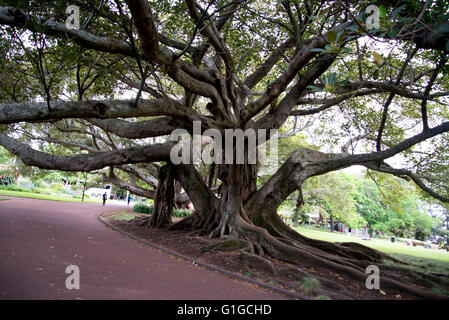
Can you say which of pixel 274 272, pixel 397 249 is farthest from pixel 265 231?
pixel 397 249

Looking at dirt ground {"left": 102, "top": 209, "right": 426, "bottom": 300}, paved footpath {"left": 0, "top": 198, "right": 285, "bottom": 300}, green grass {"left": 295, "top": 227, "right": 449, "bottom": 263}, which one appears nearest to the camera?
paved footpath {"left": 0, "top": 198, "right": 285, "bottom": 300}

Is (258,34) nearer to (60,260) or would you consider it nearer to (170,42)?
(170,42)

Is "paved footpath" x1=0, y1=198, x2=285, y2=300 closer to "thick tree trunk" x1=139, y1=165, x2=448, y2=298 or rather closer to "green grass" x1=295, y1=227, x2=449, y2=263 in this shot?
"thick tree trunk" x1=139, y1=165, x2=448, y2=298

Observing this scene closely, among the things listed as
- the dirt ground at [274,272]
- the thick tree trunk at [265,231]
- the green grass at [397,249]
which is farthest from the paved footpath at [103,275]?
the green grass at [397,249]

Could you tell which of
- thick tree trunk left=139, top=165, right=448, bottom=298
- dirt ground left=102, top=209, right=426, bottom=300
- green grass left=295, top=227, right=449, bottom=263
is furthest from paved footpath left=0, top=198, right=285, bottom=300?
green grass left=295, top=227, right=449, bottom=263

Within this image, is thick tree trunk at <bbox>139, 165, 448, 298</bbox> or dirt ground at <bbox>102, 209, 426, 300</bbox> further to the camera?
thick tree trunk at <bbox>139, 165, 448, 298</bbox>

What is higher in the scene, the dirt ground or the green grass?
the dirt ground

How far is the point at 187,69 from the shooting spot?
6512 mm

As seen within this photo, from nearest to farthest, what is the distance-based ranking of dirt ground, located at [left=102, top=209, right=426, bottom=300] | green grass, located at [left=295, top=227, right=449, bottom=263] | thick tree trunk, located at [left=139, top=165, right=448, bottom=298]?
dirt ground, located at [left=102, top=209, right=426, bottom=300]
thick tree trunk, located at [left=139, top=165, right=448, bottom=298]
green grass, located at [left=295, top=227, right=449, bottom=263]

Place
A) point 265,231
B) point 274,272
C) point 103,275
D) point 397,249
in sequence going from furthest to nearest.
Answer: point 397,249
point 265,231
point 274,272
point 103,275

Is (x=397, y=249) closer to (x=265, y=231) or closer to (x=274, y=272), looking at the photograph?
(x=265, y=231)

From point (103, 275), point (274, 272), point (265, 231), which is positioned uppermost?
point (265, 231)

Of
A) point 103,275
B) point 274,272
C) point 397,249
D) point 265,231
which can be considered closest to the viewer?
point 103,275
